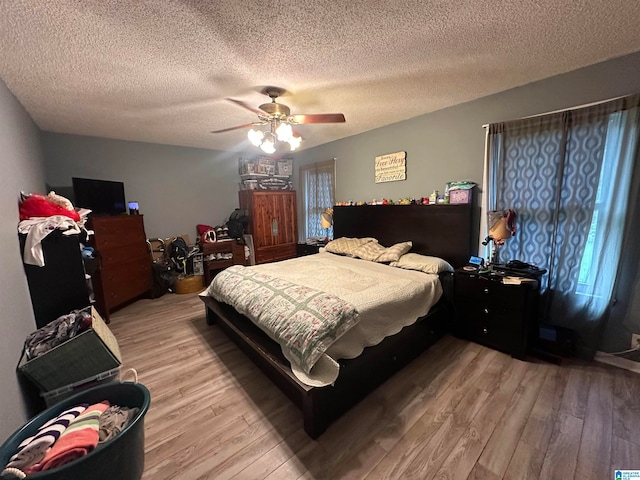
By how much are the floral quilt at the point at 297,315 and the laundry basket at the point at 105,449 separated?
0.80 meters

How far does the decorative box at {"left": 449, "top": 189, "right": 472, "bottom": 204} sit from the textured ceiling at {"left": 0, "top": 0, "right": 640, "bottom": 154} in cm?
99

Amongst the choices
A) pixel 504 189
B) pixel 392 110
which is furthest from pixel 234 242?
pixel 504 189

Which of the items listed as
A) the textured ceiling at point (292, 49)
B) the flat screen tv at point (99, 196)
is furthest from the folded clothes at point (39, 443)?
the flat screen tv at point (99, 196)

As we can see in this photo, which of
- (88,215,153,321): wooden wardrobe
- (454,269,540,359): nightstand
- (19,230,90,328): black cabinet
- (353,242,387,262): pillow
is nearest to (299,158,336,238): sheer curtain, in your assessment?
(353,242,387,262): pillow

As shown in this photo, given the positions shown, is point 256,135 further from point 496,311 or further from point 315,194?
point 496,311

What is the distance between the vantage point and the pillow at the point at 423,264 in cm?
269

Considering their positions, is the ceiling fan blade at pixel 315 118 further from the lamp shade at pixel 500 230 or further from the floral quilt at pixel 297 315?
the lamp shade at pixel 500 230

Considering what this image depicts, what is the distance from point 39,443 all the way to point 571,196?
145 inches

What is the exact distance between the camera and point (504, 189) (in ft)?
8.45

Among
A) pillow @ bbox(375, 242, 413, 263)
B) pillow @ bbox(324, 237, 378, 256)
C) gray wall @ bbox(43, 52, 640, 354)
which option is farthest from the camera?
pillow @ bbox(324, 237, 378, 256)

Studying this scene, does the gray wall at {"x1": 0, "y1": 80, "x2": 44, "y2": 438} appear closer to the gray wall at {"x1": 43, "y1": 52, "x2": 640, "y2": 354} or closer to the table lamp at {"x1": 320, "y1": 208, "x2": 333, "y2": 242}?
the gray wall at {"x1": 43, "y1": 52, "x2": 640, "y2": 354}

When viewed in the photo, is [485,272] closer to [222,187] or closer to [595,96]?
[595,96]

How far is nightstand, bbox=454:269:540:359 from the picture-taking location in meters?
2.18

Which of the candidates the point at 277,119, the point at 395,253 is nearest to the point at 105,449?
the point at 277,119
